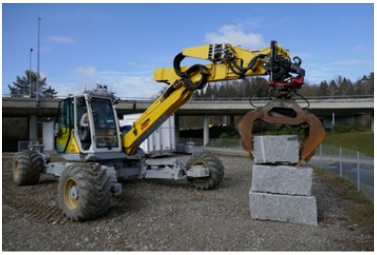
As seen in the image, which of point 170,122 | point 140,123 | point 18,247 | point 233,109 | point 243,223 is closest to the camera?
point 18,247

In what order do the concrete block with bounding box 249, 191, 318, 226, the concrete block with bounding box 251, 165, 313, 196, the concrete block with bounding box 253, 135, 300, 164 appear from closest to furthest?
the concrete block with bounding box 249, 191, 318, 226 < the concrete block with bounding box 251, 165, 313, 196 < the concrete block with bounding box 253, 135, 300, 164

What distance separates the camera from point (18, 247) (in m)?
5.31

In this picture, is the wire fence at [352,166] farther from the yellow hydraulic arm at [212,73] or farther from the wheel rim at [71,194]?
the wheel rim at [71,194]

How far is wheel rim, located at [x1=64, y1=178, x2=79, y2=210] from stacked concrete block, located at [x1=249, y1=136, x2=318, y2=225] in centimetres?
348

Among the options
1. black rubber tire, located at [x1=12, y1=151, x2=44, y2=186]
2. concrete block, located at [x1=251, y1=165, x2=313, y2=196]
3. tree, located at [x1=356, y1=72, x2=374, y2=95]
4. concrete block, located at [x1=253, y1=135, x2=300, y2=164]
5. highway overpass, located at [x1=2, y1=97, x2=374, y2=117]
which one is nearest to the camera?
concrete block, located at [x1=251, y1=165, x2=313, y2=196]

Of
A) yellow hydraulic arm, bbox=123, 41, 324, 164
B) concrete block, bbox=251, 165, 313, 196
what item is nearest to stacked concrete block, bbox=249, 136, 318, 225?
concrete block, bbox=251, 165, 313, 196

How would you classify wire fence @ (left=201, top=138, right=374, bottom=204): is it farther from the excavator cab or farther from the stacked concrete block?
the excavator cab

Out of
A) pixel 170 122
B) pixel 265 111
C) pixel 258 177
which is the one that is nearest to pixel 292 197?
pixel 258 177

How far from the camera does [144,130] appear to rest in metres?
9.21

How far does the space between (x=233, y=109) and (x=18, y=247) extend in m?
39.9

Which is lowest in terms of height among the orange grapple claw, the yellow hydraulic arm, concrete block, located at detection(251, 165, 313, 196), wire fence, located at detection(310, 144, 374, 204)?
wire fence, located at detection(310, 144, 374, 204)

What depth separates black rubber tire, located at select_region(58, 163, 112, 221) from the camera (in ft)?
21.3

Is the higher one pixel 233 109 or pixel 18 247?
pixel 233 109

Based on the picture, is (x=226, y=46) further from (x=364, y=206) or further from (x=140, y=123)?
(x=364, y=206)
